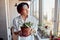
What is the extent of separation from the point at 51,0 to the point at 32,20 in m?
0.69

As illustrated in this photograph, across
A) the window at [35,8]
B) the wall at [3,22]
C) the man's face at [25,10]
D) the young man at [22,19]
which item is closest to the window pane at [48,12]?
the window at [35,8]

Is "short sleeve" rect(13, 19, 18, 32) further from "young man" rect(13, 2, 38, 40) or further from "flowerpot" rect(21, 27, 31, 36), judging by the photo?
"flowerpot" rect(21, 27, 31, 36)

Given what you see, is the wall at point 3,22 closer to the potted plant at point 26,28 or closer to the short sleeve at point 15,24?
A: the short sleeve at point 15,24

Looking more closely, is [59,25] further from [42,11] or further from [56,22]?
[42,11]

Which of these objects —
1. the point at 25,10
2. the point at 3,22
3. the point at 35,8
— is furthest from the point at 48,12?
the point at 3,22

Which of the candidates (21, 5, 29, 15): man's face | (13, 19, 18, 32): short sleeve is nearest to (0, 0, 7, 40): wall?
(13, 19, 18, 32): short sleeve

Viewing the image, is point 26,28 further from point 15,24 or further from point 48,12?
point 48,12

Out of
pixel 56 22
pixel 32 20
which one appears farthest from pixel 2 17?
pixel 56 22

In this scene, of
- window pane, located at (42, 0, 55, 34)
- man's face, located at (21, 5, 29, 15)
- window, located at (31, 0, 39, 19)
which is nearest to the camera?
man's face, located at (21, 5, 29, 15)

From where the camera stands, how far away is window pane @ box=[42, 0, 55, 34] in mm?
2734

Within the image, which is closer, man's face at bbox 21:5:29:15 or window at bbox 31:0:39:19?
man's face at bbox 21:5:29:15

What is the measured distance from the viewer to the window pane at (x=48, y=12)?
8.97ft

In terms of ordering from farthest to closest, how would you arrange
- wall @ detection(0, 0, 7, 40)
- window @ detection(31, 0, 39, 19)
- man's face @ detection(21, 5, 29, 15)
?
1. wall @ detection(0, 0, 7, 40)
2. window @ detection(31, 0, 39, 19)
3. man's face @ detection(21, 5, 29, 15)

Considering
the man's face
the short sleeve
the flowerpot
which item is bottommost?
the flowerpot
